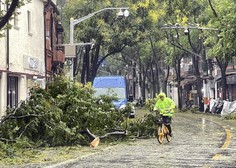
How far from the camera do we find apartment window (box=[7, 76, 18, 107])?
25864 millimetres

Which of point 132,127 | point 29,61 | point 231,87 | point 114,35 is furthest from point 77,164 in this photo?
point 231,87

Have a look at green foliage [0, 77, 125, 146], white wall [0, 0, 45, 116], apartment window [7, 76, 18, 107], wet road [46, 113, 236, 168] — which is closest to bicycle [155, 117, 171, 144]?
Result: wet road [46, 113, 236, 168]

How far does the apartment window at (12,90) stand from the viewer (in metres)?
25.9

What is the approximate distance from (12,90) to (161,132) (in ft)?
41.0

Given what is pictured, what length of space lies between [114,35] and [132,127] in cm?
2011

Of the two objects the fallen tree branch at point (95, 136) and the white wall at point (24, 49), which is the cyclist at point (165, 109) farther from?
the white wall at point (24, 49)

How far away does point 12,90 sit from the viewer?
87.9 feet

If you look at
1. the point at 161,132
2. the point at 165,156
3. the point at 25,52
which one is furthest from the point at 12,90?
the point at 165,156

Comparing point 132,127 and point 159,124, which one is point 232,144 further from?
point 132,127

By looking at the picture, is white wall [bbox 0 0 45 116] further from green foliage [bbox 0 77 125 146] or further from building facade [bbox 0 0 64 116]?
green foliage [bbox 0 77 125 146]

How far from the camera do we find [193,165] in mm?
10922

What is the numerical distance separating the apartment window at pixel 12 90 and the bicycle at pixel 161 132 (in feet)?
36.5

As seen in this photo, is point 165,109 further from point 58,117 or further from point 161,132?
point 58,117

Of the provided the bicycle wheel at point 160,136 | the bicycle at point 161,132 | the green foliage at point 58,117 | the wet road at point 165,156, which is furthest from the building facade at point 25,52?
the wet road at point 165,156
